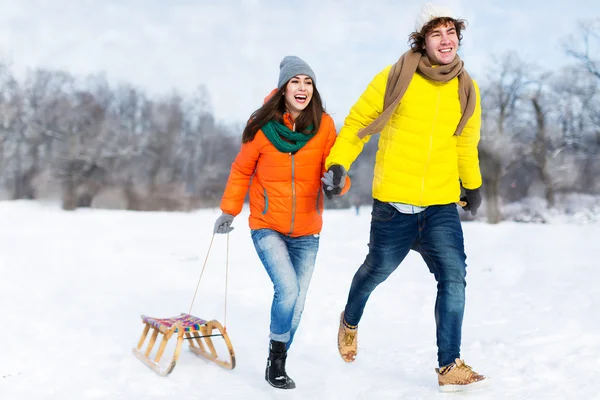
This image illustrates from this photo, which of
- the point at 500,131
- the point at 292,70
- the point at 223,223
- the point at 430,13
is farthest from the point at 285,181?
the point at 500,131

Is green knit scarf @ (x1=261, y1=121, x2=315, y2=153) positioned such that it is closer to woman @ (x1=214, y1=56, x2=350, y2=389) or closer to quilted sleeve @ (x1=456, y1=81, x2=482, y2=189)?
woman @ (x1=214, y1=56, x2=350, y2=389)

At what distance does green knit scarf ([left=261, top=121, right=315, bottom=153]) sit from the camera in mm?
3516

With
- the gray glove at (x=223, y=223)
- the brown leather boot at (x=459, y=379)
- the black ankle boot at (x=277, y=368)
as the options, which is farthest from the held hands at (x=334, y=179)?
the brown leather boot at (x=459, y=379)

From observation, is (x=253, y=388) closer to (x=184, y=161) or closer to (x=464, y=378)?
(x=464, y=378)

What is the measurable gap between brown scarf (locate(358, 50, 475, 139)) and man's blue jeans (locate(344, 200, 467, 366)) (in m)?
0.50

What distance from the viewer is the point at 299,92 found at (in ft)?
11.7

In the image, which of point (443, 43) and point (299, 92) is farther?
point (299, 92)

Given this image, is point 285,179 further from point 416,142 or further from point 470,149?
point 470,149

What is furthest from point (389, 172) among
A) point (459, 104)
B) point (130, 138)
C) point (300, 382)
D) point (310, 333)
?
point (130, 138)

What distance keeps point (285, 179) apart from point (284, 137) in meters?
0.25

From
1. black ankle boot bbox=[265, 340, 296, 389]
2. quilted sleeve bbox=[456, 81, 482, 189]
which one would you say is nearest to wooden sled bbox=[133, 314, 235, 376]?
black ankle boot bbox=[265, 340, 296, 389]

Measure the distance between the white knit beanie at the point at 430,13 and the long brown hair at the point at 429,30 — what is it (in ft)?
0.07

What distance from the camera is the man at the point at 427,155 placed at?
3248 mm

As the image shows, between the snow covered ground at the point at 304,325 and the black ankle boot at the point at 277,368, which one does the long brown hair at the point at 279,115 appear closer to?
the black ankle boot at the point at 277,368
